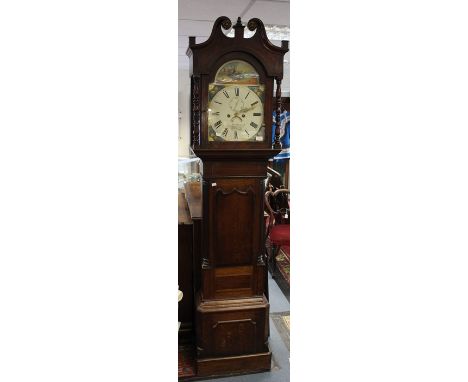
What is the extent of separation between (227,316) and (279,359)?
1.37ft

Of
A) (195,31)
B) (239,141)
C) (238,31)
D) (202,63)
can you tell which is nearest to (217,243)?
(239,141)

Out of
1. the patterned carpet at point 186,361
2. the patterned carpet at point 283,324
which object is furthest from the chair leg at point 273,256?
the patterned carpet at point 186,361

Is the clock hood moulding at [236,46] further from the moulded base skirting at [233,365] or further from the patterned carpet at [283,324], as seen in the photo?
the patterned carpet at [283,324]

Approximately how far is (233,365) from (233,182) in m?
0.87

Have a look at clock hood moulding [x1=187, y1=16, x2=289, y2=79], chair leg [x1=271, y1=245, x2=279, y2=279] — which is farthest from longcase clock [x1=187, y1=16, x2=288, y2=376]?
chair leg [x1=271, y1=245, x2=279, y2=279]

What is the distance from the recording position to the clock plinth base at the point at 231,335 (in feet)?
6.22

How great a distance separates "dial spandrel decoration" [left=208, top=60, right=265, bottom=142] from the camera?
67.2 inches

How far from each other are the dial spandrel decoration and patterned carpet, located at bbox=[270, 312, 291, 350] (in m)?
1.22

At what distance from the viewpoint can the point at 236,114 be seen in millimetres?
1730

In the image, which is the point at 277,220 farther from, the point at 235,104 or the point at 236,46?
the point at 236,46

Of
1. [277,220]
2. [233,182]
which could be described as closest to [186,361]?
[233,182]

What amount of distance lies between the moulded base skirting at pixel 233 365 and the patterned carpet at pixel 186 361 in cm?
6

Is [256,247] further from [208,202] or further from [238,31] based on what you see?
[238,31]

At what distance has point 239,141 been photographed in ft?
5.78
